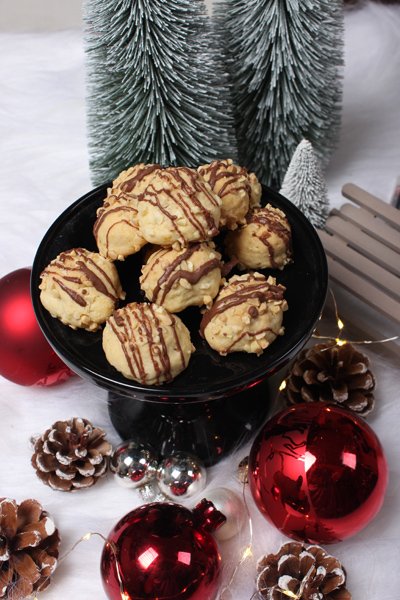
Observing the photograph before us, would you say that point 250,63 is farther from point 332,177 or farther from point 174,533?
point 174,533

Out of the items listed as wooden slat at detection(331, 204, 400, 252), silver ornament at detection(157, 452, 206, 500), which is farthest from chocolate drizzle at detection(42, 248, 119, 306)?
wooden slat at detection(331, 204, 400, 252)

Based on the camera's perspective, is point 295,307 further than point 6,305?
No

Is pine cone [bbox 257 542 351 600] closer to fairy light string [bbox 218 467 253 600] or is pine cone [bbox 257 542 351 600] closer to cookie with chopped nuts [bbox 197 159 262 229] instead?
fairy light string [bbox 218 467 253 600]

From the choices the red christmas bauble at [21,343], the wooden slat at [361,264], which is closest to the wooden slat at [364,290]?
the wooden slat at [361,264]

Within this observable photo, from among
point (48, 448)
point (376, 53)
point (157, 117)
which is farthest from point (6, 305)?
point (376, 53)

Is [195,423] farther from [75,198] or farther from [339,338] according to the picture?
[75,198]
